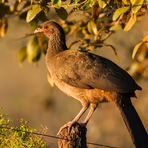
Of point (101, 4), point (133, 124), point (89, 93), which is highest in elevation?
point (101, 4)

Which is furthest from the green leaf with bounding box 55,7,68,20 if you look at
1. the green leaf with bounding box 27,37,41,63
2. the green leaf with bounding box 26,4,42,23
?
the green leaf with bounding box 27,37,41,63

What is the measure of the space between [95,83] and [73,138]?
1515 mm

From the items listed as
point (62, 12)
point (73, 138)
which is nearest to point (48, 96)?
point (62, 12)

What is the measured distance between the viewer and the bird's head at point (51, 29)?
936 centimetres

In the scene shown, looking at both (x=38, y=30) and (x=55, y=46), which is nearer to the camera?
(x=55, y=46)

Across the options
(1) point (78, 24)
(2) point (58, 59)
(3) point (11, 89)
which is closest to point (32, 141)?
(2) point (58, 59)

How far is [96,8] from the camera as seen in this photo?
363 inches

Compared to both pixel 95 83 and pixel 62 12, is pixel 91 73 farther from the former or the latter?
pixel 62 12

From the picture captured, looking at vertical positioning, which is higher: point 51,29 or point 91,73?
point 51,29

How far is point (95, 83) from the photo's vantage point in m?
8.20

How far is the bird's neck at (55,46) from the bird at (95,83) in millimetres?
225

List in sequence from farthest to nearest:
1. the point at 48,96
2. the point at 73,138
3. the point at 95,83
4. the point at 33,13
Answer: the point at 48,96 → the point at 95,83 → the point at 33,13 → the point at 73,138

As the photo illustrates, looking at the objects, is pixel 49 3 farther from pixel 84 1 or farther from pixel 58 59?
pixel 58 59

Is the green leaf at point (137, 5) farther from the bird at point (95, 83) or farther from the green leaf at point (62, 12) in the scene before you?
the bird at point (95, 83)
